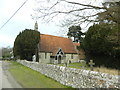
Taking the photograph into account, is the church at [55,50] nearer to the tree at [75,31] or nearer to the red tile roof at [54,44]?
the red tile roof at [54,44]

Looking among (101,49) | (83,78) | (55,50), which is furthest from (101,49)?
(83,78)

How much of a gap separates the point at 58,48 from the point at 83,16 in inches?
1261

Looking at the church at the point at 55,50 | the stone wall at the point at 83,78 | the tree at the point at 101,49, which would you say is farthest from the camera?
→ the church at the point at 55,50

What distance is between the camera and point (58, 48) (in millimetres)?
42719

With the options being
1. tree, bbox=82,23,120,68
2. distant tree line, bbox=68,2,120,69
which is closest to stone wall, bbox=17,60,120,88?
distant tree line, bbox=68,2,120,69

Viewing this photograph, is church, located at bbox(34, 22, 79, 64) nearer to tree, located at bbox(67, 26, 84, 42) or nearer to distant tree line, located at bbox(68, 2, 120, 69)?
tree, located at bbox(67, 26, 84, 42)

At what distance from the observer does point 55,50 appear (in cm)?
4219

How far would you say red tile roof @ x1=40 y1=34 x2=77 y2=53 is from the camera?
4100cm

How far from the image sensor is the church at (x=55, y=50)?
1574 inches

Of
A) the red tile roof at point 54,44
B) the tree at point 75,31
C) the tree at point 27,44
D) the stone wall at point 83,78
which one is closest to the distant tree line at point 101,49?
the tree at point 75,31

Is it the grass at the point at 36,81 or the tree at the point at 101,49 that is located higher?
the tree at the point at 101,49

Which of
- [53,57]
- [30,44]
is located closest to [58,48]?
[53,57]

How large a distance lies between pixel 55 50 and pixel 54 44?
2481mm

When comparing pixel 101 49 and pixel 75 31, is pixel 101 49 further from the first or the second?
pixel 75 31
